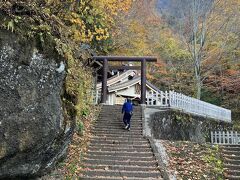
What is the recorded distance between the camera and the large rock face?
23.7 ft

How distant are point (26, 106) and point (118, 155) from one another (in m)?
5.49

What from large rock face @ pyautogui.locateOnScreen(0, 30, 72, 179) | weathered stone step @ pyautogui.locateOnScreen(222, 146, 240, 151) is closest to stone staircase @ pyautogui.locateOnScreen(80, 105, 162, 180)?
large rock face @ pyautogui.locateOnScreen(0, 30, 72, 179)

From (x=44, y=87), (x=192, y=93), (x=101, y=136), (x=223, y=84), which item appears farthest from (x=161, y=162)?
(x=192, y=93)

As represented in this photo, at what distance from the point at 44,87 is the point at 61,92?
0.84m

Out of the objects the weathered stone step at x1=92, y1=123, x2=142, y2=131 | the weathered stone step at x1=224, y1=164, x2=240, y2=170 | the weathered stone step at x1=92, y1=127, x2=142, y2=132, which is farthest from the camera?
the weathered stone step at x1=92, y1=123, x2=142, y2=131

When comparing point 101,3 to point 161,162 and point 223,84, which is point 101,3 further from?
point 223,84

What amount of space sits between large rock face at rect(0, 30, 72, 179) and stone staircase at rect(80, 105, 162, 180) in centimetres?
245

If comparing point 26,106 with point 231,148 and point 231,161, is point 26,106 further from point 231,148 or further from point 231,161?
point 231,148

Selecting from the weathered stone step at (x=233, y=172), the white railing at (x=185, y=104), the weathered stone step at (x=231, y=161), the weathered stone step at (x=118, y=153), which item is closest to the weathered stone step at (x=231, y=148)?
the weathered stone step at (x=231, y=161)

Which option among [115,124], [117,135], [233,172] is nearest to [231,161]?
[233,172]

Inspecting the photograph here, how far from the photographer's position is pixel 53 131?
26.1 feet

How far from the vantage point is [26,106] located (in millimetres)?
7480

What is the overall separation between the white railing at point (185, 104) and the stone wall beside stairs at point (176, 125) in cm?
55

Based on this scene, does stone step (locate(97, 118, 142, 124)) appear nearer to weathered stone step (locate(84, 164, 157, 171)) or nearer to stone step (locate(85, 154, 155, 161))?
stone step (locate(85, 154, 155, 161))
